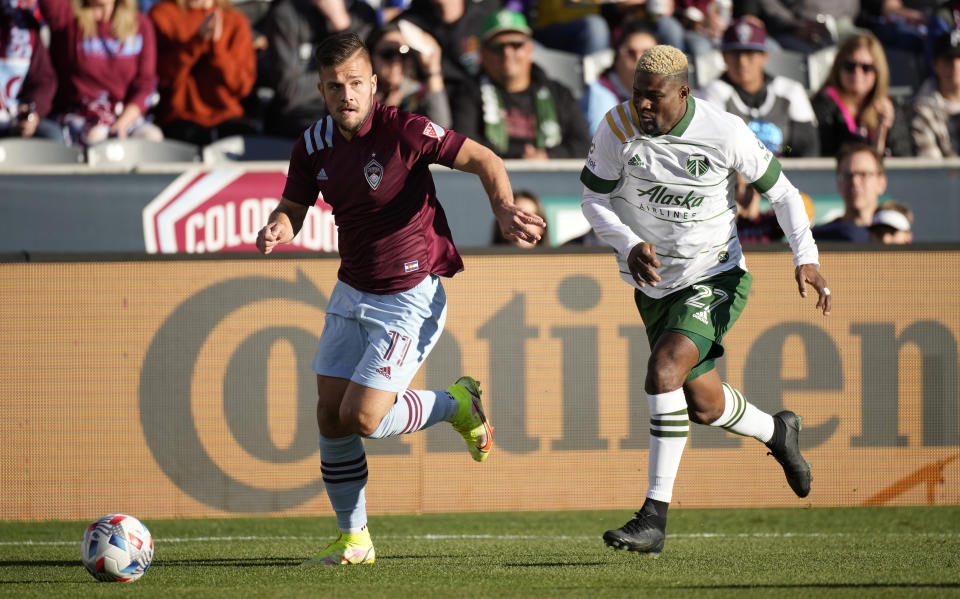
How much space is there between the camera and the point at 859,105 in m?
10.3

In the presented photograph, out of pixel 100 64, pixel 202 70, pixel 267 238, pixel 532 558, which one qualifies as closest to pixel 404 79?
pixel 202 70

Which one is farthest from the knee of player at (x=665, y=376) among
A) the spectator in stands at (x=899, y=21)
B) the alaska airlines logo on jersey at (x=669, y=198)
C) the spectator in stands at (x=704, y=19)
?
the spectator in stands at (x=899, y=21)

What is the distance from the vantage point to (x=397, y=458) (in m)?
7.52

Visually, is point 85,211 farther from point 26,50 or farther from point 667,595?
point 667,595

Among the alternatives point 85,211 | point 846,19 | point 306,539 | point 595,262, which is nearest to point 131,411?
point 306,539

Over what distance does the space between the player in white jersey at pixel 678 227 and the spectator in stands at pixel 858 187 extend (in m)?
3.07

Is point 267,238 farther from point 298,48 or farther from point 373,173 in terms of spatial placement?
point 298,48

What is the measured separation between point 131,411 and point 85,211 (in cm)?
228

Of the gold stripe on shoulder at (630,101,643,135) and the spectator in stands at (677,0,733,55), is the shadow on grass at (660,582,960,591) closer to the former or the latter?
the gold stripe on shoulder at (630,101,643,135)

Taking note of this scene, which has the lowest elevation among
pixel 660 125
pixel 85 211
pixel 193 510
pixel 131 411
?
pixel 193 510

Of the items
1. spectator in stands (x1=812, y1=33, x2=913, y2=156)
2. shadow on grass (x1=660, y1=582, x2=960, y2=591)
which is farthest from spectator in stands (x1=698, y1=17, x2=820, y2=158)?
shadow on grass (x1=660, y1=582, x2=960, y2=591)

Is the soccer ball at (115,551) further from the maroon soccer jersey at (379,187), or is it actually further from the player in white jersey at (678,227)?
the player in white jersey at (678,227)

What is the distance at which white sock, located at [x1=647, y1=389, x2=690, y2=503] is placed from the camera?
5465 millimetres

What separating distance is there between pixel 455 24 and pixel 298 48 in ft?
5.00
